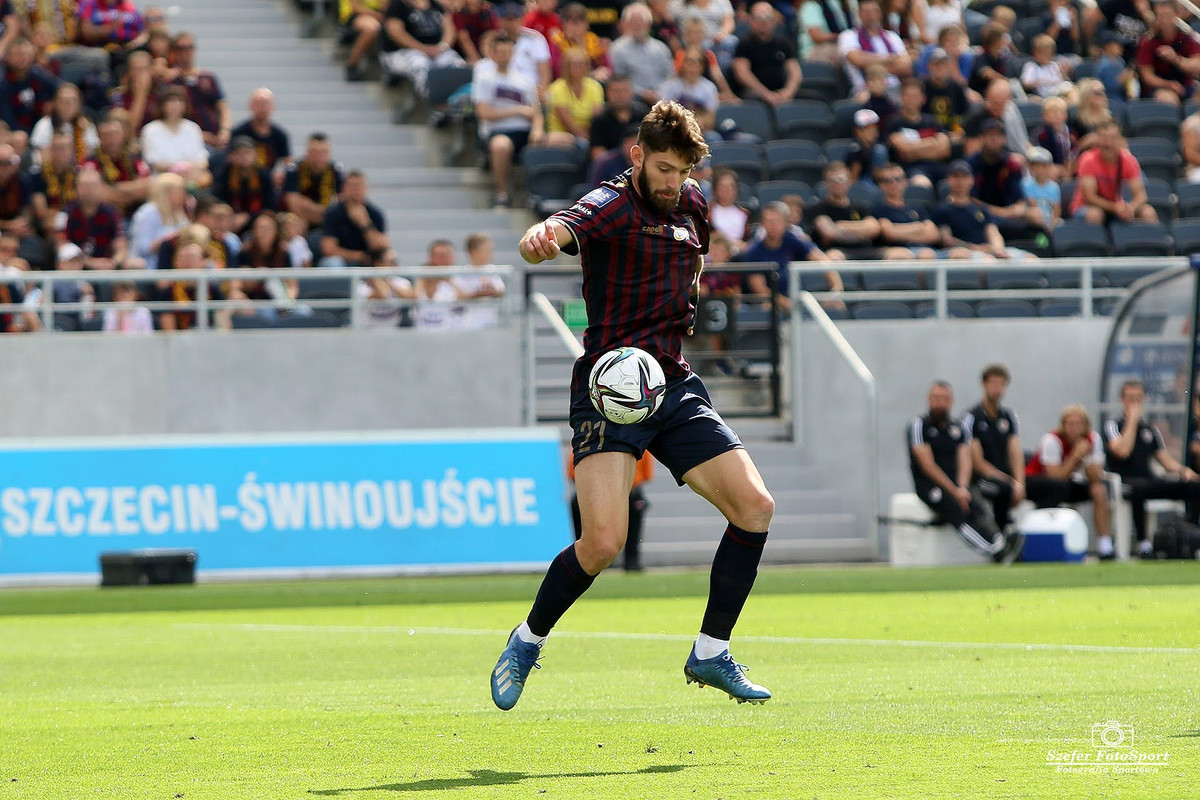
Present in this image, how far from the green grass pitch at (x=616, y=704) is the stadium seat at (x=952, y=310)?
7301 mm

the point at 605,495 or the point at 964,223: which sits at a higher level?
the point at 605,495

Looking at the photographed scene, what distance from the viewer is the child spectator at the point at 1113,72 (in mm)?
24031

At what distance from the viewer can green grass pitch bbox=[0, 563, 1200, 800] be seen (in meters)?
5.25

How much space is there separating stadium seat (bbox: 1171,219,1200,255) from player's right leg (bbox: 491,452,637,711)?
15.6 metres

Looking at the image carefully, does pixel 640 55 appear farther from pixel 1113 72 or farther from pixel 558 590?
pixel 558 590

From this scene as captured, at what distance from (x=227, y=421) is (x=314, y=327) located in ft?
4.29

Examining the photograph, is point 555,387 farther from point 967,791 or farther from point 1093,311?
point 967,791

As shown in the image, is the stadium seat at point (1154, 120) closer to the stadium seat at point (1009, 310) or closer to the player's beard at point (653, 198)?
the stadium seat at point (1009, 310)

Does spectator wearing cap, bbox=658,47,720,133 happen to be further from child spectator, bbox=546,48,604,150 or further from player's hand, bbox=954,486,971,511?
player's hand, bbox=954,486,971,511

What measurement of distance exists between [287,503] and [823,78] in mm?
9548

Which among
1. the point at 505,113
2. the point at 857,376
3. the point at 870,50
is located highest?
the point at 870,50

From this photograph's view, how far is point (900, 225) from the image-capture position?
2012 centimetres

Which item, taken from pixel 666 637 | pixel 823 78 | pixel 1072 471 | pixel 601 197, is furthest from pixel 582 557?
pixel 823 78

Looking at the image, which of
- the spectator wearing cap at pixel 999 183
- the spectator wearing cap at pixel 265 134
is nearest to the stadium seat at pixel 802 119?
the spectator wearing cap at pixel 999 183
